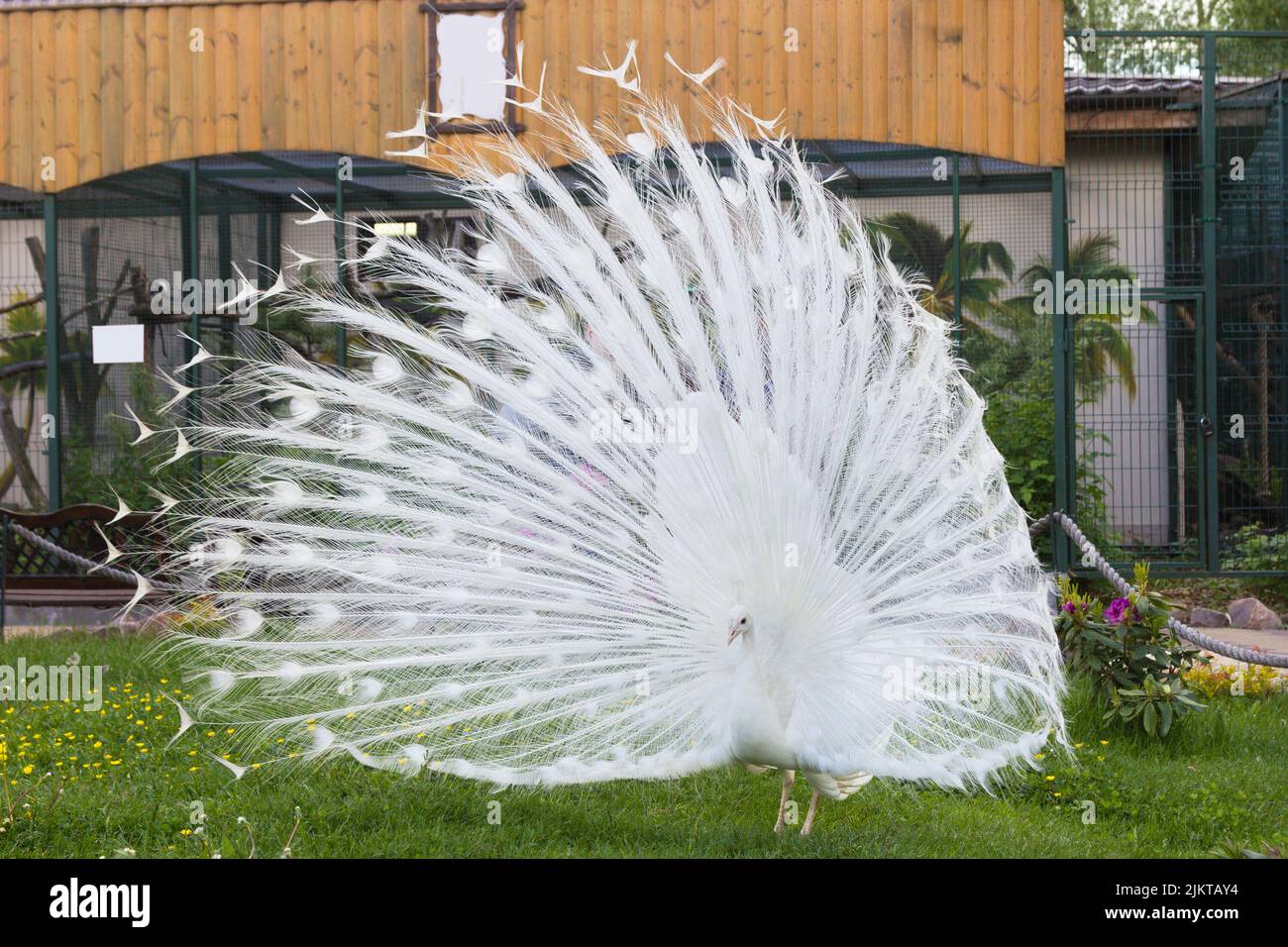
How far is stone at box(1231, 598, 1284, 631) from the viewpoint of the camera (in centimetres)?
1140

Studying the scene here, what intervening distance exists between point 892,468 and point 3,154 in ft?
32.2

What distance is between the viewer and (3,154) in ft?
39.0

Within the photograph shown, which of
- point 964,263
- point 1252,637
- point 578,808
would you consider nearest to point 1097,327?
point 964,263

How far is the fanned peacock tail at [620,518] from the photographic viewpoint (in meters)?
4.73

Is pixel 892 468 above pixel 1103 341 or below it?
below

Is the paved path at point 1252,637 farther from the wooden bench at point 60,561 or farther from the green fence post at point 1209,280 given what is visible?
the wooden bench at point 60,561

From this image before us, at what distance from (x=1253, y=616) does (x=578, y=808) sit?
7.91 m

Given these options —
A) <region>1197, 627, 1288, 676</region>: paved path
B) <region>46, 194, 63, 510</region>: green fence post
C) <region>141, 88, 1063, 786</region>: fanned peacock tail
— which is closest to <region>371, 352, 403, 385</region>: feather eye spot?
<region>141, 88, 1063, 786</region>: fanned peacock tail

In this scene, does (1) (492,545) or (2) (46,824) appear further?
(2) (46,824)

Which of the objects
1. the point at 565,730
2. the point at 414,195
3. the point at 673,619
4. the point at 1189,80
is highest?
the point at 1189,80

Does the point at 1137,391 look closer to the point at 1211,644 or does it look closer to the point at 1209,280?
the point at 1209,280

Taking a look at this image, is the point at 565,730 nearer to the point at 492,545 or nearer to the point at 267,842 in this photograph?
the point at 492,545
